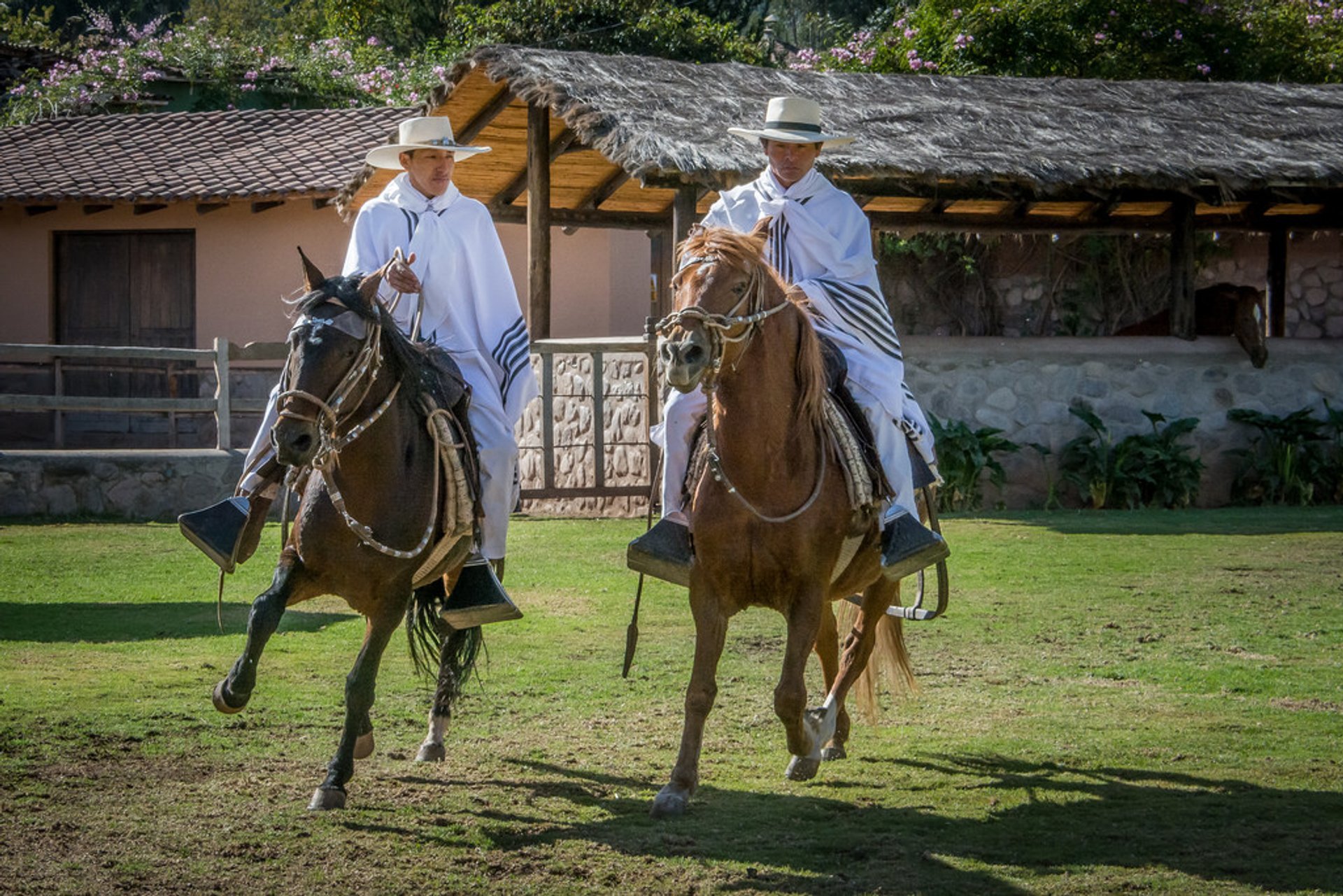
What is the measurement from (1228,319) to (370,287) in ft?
45.5

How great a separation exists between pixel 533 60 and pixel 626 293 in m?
8.01

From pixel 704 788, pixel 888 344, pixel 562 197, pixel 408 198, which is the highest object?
pixel 562 197

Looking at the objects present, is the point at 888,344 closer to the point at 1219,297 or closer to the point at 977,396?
the point at 977,396

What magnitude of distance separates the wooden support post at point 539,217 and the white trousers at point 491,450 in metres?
8.96

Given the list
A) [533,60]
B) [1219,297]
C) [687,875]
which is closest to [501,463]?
[687,875]

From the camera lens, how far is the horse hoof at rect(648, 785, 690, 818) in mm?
5719

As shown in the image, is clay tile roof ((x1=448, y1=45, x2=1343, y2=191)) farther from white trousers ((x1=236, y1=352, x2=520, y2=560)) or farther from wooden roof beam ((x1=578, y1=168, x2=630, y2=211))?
white trousers ((x1=236, y1=352, x2=520, y2=560))

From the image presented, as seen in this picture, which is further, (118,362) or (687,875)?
(118,362)

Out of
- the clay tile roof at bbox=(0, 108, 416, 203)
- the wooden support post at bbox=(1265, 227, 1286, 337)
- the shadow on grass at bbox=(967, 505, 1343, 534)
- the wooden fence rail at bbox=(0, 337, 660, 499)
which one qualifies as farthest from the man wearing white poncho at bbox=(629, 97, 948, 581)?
the clay tile roof at bbox=(0, 108, 416, 203)

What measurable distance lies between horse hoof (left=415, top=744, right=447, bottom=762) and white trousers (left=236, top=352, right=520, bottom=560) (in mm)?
808

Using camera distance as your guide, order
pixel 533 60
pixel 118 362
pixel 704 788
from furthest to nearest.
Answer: pixel 118 362 → pixel 533 60 → pixel 704 788

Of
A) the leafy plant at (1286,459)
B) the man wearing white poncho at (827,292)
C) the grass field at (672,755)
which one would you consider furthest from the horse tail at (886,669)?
the leafy plant at (1286,459)

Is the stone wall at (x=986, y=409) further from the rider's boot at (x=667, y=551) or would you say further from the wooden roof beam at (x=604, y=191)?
the rider's boot at (x=667, y=551)

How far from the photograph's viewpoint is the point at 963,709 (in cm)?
770
